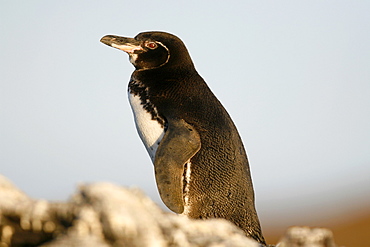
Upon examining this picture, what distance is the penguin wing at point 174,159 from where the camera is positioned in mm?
5090

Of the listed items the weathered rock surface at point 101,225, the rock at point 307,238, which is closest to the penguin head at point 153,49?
the weathered rock surface at point 101,225

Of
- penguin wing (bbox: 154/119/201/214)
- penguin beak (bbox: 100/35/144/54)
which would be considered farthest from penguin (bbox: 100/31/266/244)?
penguin beak (bbox: 100/35/144/54)

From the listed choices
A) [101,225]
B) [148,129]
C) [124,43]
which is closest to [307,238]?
[101,225]

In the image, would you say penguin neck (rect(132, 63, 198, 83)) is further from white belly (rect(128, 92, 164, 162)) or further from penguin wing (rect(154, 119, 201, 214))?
penguin wing (rect(154, 119, 201, 214))

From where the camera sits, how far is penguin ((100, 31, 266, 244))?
5.27 metres

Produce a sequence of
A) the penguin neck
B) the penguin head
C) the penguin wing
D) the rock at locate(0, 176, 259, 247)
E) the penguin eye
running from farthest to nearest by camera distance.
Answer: the penguin eye → the penguin head → the penguin neck → the penguin wing → the rock at locate(0, 176, 259, 247)

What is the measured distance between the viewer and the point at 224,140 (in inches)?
217

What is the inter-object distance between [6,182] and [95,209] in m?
0.68

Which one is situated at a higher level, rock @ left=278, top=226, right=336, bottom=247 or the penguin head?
the penguin head

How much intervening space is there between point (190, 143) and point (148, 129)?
540 mm

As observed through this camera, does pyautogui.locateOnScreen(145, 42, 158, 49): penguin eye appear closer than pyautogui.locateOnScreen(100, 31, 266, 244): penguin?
No

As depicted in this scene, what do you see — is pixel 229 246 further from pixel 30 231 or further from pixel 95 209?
pixel 30 231

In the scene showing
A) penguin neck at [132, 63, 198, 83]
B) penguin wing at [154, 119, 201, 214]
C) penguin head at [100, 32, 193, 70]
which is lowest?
penguin wing at [154, 119, 201, 214]

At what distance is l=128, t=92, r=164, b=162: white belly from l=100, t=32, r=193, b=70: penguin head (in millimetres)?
482
